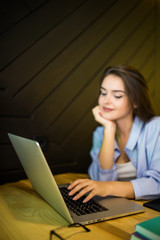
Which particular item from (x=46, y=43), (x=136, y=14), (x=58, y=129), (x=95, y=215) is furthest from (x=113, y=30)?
(x=95, y=215)

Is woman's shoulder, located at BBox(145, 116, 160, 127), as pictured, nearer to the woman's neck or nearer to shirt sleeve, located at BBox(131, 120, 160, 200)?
shirt sleeve, located at BBox(131, 120, 160, 200)

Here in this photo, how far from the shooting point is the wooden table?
0.70 metres

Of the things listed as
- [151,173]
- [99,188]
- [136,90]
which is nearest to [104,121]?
[136,90]

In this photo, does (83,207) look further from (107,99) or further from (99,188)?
(107,99)

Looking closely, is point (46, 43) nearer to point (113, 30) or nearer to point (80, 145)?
point (113, 30)

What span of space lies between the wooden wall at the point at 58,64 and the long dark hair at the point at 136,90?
0.38 metres

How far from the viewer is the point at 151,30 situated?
7.27 feet

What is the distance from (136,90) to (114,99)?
5.7 inches

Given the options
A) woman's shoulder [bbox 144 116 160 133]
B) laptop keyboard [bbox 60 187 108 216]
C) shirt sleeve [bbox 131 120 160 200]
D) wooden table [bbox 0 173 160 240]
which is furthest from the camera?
woman's shoulder [bbox 144 116 160 133]

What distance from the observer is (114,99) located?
1390 millimetres

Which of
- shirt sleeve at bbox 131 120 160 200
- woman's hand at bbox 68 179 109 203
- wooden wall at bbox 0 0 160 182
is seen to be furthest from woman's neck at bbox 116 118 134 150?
woman's hand at bbox 68 179 109 203

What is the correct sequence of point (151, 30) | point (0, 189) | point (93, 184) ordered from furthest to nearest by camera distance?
point (151, 30) < point (0, 189) < point (93, 184)

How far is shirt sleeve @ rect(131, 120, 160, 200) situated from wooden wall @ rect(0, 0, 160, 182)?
0.64 meters

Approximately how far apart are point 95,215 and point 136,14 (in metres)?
1.84
